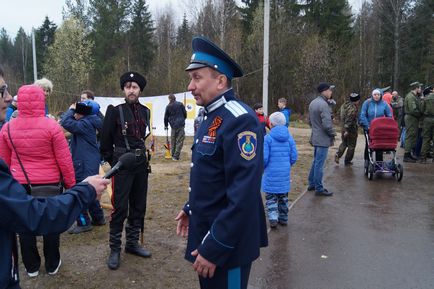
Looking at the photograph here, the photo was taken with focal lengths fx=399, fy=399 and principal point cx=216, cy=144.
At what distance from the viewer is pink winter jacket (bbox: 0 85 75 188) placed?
4.16m

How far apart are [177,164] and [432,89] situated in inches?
326

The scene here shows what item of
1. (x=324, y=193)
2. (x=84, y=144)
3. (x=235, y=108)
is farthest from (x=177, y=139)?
(x=235, y=108)

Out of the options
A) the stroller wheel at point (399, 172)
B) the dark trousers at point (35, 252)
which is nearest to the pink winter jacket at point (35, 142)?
the dark trousers at point (35, 252)

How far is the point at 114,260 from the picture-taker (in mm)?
4711

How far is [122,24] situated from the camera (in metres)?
47.0

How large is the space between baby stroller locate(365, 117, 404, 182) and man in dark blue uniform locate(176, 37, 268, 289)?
7.22 meters

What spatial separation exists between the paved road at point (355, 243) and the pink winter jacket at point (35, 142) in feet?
8.33

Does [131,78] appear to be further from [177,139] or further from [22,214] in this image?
[177,139]

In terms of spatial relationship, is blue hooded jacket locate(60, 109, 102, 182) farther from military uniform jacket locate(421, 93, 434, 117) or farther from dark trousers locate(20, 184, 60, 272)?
military uniform jacket locate(421, 93, 434, 117)

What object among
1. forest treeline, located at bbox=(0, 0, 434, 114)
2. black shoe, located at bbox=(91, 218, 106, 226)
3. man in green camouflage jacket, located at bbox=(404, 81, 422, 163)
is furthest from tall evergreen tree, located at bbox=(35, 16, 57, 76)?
black shoe, located at bbox=(91, 218, 106, 226)

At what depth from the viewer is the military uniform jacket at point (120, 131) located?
4777 millimetres

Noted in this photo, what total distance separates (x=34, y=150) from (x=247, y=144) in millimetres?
2800

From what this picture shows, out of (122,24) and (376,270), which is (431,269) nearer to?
(376,270)

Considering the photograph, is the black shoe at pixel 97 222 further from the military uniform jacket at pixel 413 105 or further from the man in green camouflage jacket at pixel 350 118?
the military uniform jacket at pixel 413 105
